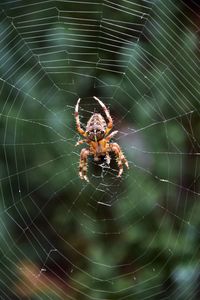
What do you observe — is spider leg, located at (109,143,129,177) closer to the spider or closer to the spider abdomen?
the spider

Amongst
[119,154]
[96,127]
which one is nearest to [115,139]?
[119,154]

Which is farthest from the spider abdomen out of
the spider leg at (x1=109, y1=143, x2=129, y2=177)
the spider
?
the spider leg at (x1=109, y1=143, x2=129, y2=177)

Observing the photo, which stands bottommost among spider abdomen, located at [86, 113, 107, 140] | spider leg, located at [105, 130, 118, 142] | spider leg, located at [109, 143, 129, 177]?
spider leg, located at [109, 143, 129, 177]

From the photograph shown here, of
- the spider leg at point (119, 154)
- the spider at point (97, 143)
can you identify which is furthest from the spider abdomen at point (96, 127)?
the spider leg at point (119, 154)

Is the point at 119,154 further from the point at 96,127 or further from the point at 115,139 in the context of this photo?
the point at 96,127

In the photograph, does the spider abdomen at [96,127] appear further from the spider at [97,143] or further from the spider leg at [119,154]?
the spider leg at [119,154]

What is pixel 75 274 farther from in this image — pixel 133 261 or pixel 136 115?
pixel 136 115

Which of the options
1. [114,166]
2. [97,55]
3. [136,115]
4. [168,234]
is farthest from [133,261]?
[97,55]
